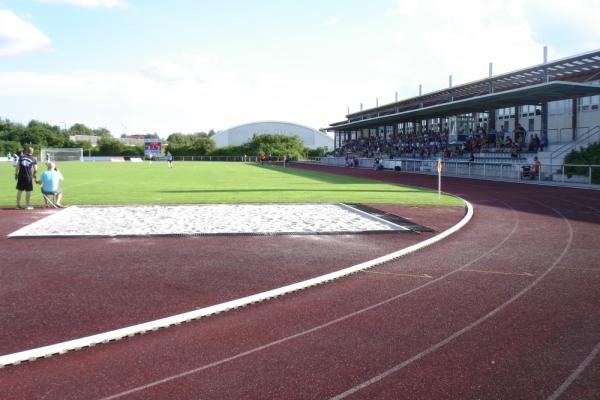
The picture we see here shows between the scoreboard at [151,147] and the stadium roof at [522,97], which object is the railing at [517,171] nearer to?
the stadium roof at [522,97]

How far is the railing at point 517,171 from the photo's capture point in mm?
25406

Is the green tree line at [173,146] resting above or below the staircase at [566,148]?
above

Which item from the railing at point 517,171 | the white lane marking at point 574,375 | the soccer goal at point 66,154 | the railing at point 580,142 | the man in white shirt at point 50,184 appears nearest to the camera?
the white lane marking at point 574,375

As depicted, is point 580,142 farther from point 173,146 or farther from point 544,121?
point 173,146

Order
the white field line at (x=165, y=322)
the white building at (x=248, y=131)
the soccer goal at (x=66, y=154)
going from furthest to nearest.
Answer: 1. the white building at (x=248, y=131)
2. the soccer goal at (x=66, y=154)
3. the white field line at (x=165, y=322)

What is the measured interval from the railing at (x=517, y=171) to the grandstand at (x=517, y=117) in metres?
0.50

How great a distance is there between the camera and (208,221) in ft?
42.1

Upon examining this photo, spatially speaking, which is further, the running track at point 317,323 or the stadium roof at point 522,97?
the stadium roof at point 522,97

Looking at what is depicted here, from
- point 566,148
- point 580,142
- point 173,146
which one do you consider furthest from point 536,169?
point 173,146

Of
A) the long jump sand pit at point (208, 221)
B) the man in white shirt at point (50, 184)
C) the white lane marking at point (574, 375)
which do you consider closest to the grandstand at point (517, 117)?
the long jump sand pit at point (208, 221)

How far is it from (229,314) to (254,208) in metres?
9.81

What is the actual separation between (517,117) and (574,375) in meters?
40.0

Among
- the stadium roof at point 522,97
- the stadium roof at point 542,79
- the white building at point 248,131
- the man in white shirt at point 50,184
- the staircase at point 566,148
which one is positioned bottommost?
the man in white shirt at point 50,184

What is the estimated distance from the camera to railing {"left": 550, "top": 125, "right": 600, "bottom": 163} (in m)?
30.1
